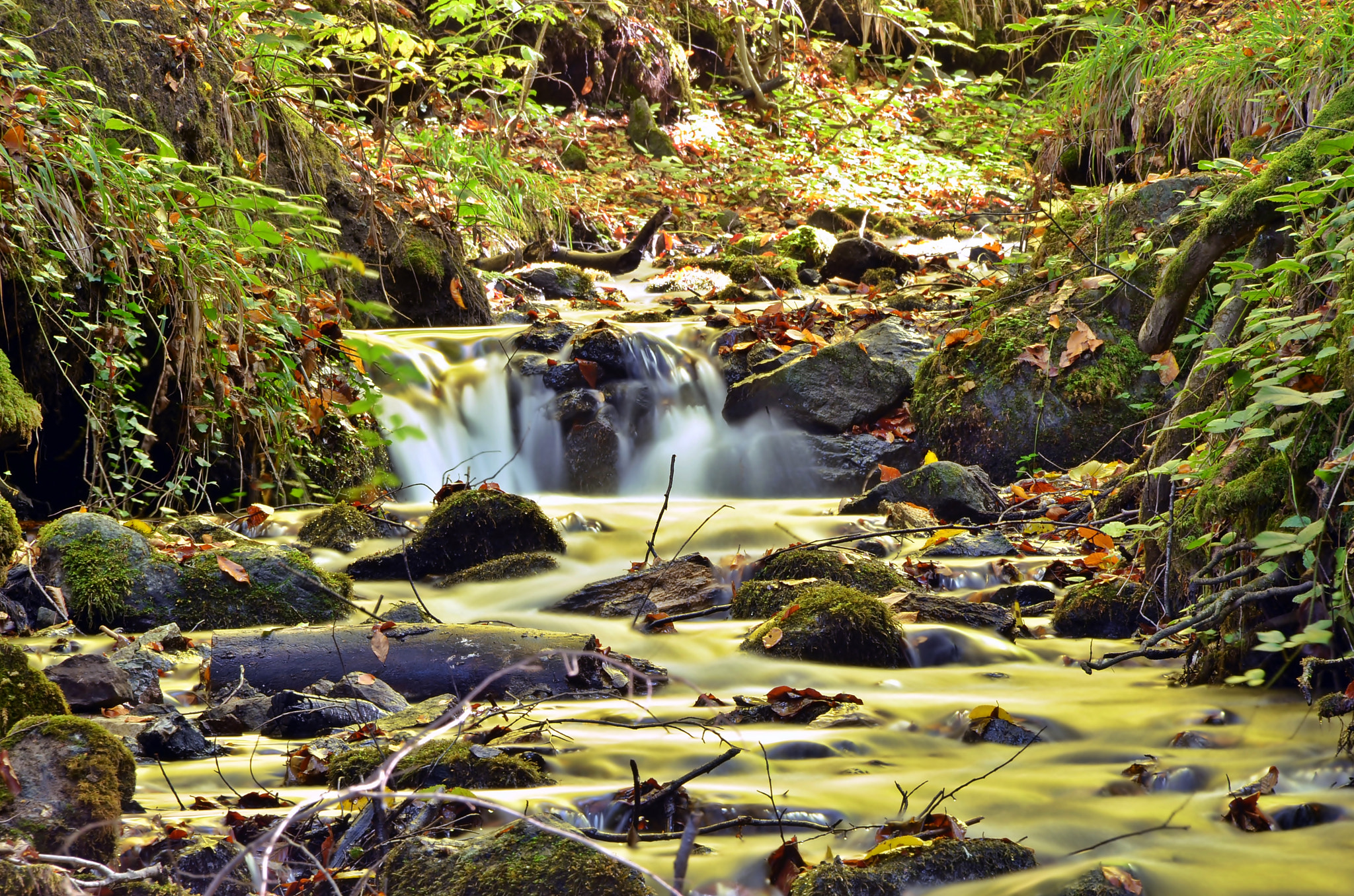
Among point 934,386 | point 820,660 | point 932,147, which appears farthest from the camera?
point 932,147

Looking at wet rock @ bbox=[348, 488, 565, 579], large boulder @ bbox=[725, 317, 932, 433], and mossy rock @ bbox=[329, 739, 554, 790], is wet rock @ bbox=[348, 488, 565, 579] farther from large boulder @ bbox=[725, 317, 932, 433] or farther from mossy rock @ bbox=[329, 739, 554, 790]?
large boulder @ bbox=[725, 317, 932, 433]

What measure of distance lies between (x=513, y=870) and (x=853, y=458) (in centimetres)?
526

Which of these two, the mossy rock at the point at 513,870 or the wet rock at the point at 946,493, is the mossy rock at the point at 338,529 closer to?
the wet rock at the point at 946,493

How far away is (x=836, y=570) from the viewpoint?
4.25m

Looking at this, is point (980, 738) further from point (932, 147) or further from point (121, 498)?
point (932, 147)

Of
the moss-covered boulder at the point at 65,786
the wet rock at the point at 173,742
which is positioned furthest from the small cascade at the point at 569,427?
the moss-covered boulder at the point at 65,786

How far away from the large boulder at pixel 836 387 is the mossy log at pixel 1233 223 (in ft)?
10.1

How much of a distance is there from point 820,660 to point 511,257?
7.11 meters

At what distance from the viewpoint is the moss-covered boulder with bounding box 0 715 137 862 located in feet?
6.15

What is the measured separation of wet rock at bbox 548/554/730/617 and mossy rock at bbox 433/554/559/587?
15.1 inches

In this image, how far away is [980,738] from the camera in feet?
9.62

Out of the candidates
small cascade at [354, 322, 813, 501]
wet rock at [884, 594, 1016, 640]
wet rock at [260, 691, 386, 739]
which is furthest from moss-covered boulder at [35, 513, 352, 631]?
small cascade at [354, 322, 813, 501]

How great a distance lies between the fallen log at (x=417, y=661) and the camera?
3.29 metres

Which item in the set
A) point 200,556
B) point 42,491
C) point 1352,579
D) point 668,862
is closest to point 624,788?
point 668,862
